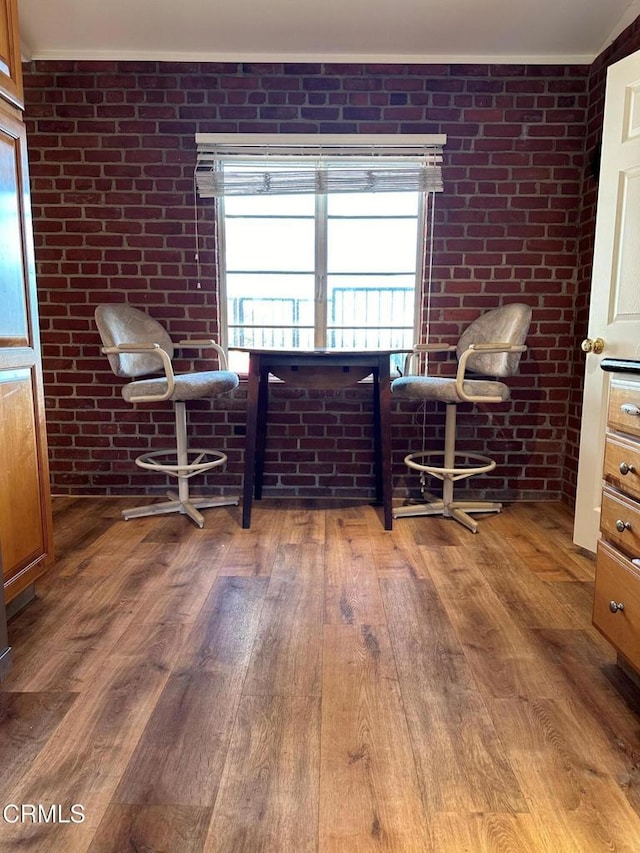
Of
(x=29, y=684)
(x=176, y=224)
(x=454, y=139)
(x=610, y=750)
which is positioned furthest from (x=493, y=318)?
(x=29, y=684)

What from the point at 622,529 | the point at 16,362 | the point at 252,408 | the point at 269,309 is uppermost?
the point at 269,309

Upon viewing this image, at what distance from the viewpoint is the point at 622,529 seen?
56.2 inches

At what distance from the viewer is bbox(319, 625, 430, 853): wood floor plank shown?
1.03 meters

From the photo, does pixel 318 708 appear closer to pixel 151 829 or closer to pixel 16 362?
pixel 151 829

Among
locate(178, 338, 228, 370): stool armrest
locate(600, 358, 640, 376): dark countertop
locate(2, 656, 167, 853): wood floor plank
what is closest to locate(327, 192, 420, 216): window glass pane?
locate(178, 338, 228, 370): stool armrest

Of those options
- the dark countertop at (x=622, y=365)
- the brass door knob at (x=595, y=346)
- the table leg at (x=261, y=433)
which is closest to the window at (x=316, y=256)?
the table leg at (x=261, y=433)

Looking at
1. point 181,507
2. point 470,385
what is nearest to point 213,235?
point 181,507

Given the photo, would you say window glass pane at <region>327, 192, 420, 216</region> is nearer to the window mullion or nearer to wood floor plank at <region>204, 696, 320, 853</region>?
the window mullion

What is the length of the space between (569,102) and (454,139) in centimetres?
64

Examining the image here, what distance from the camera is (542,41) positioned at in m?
2.75

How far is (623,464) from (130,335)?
2.33 m

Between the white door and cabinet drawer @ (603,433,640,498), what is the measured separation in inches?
23.7

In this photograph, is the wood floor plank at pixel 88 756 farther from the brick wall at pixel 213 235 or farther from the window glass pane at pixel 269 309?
the window glass pane at pixel 269 309

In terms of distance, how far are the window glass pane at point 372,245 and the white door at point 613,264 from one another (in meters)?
1.09
